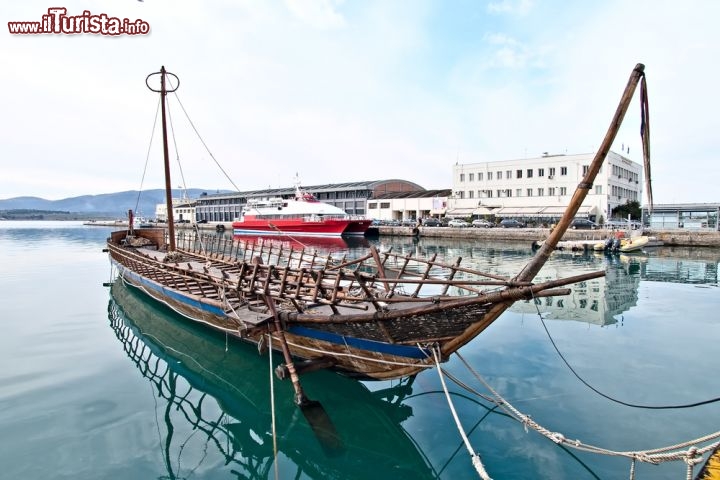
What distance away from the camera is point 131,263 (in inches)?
723

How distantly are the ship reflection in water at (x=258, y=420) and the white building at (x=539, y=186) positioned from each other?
54.9 metres

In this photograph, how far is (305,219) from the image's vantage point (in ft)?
195

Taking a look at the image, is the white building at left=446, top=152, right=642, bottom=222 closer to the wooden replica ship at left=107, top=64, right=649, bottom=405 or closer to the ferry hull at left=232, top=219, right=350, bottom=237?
the ferry hull at left=232, top=219, right=350, bottom=237

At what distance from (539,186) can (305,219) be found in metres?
37.2

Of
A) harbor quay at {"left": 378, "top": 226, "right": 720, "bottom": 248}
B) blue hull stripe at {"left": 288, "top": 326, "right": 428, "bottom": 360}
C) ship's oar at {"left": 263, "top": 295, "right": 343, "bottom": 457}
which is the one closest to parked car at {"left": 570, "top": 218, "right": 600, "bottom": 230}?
harbor quay at {"left": 378, "top": 226, "right": 720, "bottom": 248}

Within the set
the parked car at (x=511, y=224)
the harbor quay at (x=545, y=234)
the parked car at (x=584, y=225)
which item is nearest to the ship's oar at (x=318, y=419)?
the harbor quay at (x=545, y=234)

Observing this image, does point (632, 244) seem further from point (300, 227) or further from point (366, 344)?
point (300, 227)

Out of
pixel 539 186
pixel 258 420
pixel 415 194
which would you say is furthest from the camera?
pixel 415 194

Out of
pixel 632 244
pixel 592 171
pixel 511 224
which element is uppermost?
pixel 592 171

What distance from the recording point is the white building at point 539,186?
5509cm

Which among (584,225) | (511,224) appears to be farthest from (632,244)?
(511,224)

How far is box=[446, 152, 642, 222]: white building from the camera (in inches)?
2169

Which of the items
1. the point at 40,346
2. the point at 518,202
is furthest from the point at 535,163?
the point at 40,346

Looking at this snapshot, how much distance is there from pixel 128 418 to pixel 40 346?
6.97m
